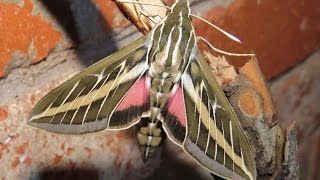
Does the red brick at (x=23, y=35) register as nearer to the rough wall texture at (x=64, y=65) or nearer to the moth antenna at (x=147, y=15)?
the rough wall texture at (x=64, y=65)

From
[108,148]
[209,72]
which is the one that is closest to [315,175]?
[108,148]

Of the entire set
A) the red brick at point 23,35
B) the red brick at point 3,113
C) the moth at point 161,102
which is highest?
the red brick at point 23,35

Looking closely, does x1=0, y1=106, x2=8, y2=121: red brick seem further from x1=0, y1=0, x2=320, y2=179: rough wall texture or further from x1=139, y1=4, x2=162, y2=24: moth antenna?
x1=139, y1=4, x2=162, y2=24: moth antenna

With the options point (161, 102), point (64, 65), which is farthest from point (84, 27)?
point (161, 102)

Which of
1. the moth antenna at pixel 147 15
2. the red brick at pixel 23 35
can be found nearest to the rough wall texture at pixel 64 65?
the red brick at pixel 23 35

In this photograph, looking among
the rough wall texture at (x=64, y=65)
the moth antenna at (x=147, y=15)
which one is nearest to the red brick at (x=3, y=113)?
the rough wall texture at (x=64, y=65)

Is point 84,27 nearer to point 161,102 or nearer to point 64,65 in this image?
point 64,65

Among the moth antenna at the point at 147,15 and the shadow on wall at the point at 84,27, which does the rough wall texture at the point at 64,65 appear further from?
the moth antenna at the point at 147,15

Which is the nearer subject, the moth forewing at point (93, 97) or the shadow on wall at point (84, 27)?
the moth forewing at point (93, 97)

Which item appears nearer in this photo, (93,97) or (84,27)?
(93,97)

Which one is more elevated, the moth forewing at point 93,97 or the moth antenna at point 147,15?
the moth antenna at point 147,15
